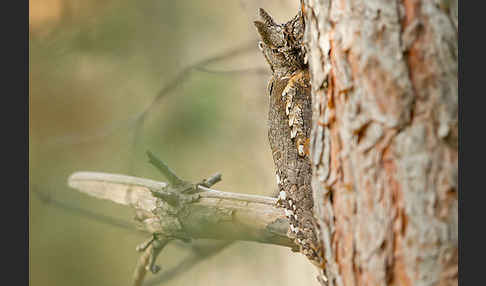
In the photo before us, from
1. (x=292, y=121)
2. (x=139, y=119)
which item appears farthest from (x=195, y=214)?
(x=139, y=119)

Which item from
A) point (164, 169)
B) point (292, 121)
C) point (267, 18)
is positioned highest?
point (267, 18)

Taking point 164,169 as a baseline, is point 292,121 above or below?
above

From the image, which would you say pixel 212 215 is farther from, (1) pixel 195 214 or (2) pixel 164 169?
(2) pixel 164 169

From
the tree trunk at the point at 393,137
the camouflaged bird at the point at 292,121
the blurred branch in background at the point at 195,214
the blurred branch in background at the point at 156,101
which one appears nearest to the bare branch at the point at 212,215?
the blurred branch in background at the point at 195,214

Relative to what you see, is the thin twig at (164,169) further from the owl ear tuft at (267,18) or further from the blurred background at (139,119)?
the blurred background at (139,119)

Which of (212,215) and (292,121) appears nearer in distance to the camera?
(292,121)

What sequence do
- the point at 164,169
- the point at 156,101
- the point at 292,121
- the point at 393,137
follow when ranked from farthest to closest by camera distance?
the point at 156,101
the point at 164,169
the point at 292,121
the point at 393,137

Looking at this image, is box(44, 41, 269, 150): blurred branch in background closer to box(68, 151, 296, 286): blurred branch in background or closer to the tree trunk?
box(68, 151, 296, 286): blurred branch in background
